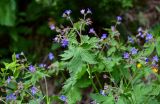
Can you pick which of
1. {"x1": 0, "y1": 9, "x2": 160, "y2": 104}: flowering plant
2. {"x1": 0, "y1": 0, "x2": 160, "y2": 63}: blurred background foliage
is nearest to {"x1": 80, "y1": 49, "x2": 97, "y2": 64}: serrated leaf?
{"x1": 0, "y1": 9, "x2": 160, "y2": 104}: flowering plant

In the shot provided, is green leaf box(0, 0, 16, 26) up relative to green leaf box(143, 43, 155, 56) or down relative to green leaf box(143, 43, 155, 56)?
up

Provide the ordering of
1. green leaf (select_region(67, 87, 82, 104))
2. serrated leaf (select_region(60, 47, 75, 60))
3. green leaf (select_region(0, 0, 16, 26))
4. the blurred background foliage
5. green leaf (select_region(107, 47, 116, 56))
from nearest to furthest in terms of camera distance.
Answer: serrated leaf (select_region(60, 47, 75, 60)), green leaf (select_region(67, 87, 82, 104)), green leaf (select_region(107, 47, 116, 56)), the blurred background foliage, green leaf (select_region(0, 0, 16, 26))

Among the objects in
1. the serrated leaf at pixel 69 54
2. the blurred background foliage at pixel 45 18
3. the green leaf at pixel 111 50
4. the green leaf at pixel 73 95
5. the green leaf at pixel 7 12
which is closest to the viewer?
the serrated leaf at pixel 69 54

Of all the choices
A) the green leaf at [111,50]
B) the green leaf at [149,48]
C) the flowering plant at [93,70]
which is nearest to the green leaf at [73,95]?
the flowering plant at [93,70]

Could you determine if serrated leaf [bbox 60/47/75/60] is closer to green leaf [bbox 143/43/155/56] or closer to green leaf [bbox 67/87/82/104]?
green leaf [bbox 67/87/82/104]

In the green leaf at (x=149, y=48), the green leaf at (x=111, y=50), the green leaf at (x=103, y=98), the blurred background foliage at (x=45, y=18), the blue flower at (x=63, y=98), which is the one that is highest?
the blurred background foliage at (x=45, y=18)

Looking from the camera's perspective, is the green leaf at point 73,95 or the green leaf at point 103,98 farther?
the green leaf at point 73,95

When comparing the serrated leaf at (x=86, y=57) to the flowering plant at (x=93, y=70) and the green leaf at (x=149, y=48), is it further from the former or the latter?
the green leaf at (x=149, y=48)

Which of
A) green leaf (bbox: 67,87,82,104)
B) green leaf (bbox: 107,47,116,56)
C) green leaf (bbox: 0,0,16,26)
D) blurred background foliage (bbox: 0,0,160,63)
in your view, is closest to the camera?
green leaf (bbox: 67,87,82,104)

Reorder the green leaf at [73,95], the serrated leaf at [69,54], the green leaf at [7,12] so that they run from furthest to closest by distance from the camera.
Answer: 1. the green leaf at [7,12]
2. the green leaf at [73,95]
3. the serrated leaf at [69,54]

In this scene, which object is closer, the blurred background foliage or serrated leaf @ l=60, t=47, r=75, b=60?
serrated leaf @ l=60, t=47, r=75, b=60
